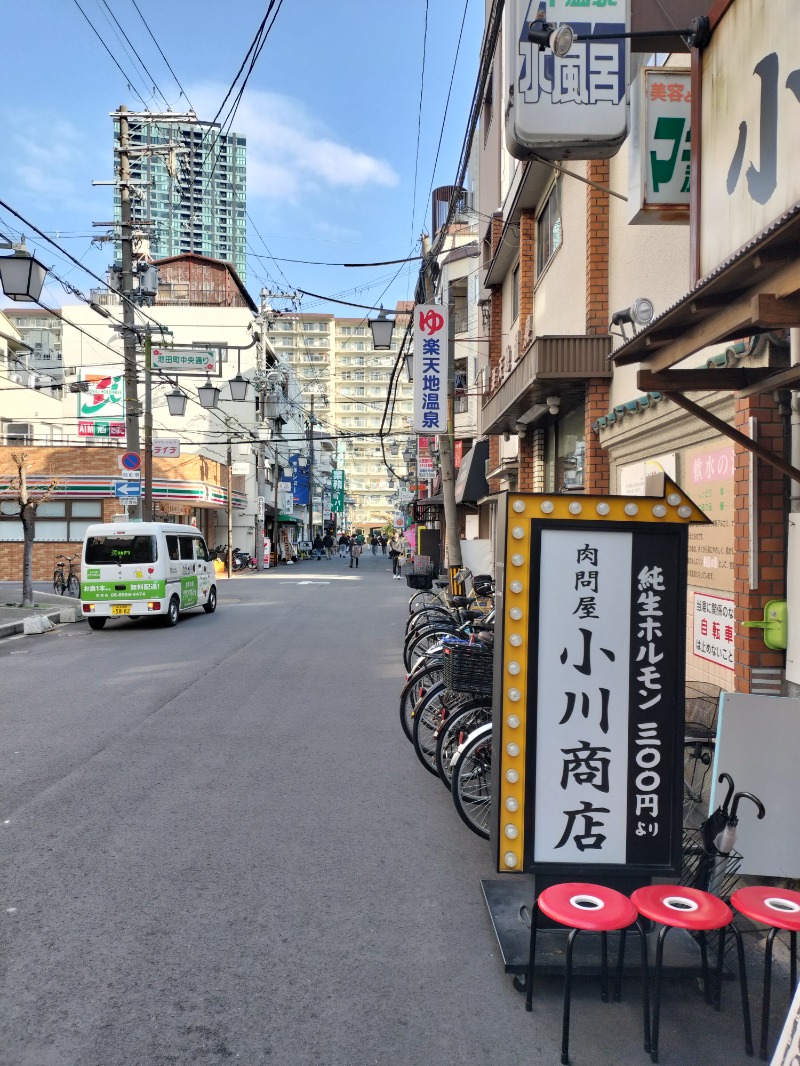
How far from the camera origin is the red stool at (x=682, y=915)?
9.72 feet

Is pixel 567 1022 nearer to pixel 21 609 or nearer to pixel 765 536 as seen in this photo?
pixel 765 536

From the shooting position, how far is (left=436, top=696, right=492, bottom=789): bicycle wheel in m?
5.83

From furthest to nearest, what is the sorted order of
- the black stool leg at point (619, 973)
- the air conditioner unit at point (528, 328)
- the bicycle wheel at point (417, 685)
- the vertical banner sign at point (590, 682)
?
the air conditioner unit at point (528, 328), the bicycle wheel at point (417, 685), the vertical banner sign at point (590, 682), the black stool leg at point (619, 973)

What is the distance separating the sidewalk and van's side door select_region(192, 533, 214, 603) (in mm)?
3112

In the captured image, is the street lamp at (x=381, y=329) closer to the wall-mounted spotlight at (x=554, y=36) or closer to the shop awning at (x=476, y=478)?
the shop awning at (x=476, y=478)

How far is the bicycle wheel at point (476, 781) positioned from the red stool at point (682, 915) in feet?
6.84

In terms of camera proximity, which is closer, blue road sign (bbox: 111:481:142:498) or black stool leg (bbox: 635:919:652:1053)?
black stool leg (bbox: 635:919:652:1053)

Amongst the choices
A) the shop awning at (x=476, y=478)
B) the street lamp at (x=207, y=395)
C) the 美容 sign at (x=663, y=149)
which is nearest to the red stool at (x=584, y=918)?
the 美容 sign at (x=663, y=149)

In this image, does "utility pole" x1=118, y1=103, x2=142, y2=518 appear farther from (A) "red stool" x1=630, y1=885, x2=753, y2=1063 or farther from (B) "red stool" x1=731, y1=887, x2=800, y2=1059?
(B) "red stool" x1=731, y1=887, x2=800, y2=1059

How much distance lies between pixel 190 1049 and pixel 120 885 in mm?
1609

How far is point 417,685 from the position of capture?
7.54 meters

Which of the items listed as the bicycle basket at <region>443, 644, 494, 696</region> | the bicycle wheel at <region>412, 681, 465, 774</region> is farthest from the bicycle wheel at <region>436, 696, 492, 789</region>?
the bicycle wheel at <region>412, 681, 465, 774</region>

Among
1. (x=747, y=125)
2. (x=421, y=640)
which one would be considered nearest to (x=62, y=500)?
(x=421, y=640)

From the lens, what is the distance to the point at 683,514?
3664 mm
